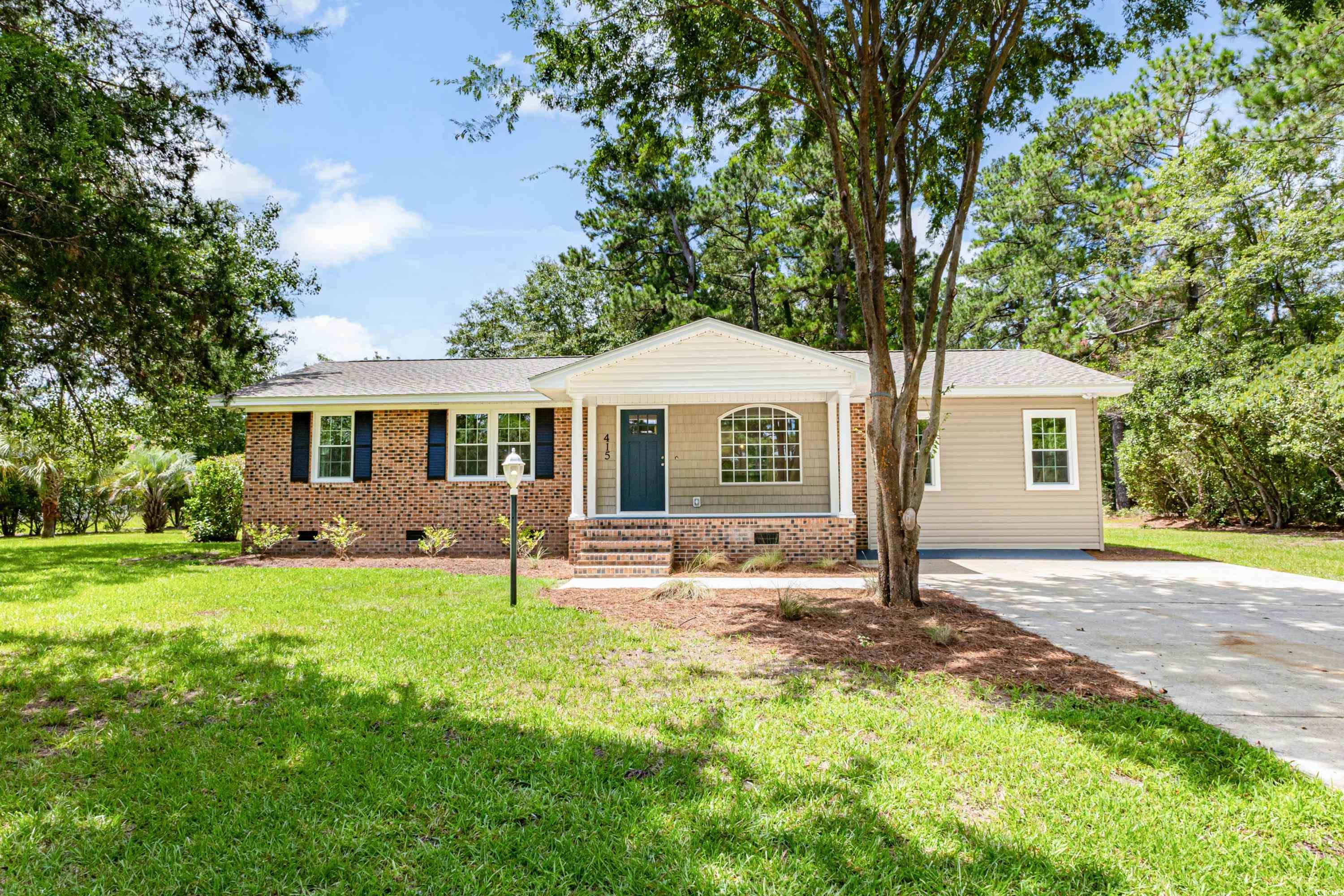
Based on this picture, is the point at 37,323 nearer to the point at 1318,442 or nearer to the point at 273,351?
the point at 273,351

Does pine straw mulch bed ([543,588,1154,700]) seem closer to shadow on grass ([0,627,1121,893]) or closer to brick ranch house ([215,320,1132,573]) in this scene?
shadow on grass ([0,627,1121,893])

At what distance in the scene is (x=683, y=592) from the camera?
301 inches

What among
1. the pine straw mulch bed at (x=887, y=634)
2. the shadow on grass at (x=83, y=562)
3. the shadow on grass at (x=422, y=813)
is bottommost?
the shadow on grass at (x=422, y=813)

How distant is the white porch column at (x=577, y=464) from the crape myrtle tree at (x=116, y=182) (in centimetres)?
515

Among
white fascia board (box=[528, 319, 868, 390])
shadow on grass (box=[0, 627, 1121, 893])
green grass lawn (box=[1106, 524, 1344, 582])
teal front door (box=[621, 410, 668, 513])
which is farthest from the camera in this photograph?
teal front door (box=[621, 410, 668, 513])

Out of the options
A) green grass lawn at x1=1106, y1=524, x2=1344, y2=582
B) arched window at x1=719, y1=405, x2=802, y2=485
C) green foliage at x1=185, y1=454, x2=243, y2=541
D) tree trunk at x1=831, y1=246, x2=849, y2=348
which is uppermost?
tree trunk at x1=831, y1=246, x2=849, y2=348

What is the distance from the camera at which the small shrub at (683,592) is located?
757 centimetres

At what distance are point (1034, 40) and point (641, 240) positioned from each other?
57.7ft

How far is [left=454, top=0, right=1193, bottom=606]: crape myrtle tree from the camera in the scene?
671 centimetres

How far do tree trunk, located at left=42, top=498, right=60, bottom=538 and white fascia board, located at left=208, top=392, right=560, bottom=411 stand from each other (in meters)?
10.3

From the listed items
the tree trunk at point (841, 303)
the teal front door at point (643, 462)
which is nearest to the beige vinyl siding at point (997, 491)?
the teal front door at point (643, 462)

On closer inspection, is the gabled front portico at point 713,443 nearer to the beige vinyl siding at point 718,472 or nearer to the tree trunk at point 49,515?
the beige vinyl siding at point 718,472

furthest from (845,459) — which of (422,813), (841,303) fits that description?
(841,303)

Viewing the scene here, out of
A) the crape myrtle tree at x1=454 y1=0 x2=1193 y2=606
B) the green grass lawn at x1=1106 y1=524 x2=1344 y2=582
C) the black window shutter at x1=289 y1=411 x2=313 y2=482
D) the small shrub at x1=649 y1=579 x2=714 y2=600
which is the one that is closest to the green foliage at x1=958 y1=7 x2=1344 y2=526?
the green grass lawn at x1=1106 y1=524 x2=1344 y2=582
